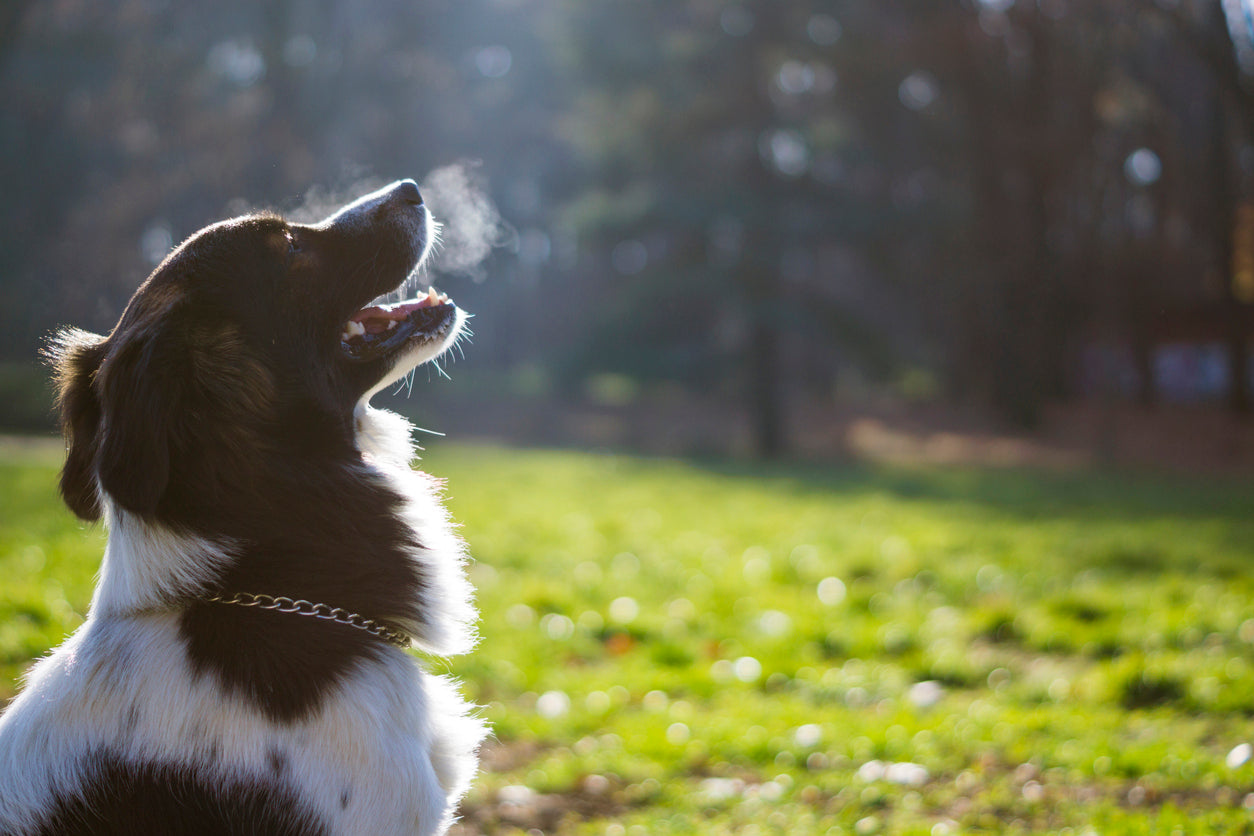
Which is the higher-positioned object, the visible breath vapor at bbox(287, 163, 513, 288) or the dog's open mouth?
the visible breath vapor at bbox(287, 163, 513, 288)

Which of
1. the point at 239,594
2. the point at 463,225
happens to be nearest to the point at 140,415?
the point at 239,594

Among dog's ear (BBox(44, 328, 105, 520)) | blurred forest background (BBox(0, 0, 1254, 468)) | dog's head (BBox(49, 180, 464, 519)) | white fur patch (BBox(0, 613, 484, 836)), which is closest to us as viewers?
white fur patch (BBox(0, 613, 484, 836))

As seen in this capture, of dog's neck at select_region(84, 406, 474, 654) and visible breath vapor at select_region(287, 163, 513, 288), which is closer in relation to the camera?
dog's neck at select_region(84, 406, 474, 654)

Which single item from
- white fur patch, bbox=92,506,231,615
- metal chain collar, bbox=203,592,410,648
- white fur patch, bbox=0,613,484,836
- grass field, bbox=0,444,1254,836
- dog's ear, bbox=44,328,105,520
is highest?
dog's ear, bbox=44,328,105,520

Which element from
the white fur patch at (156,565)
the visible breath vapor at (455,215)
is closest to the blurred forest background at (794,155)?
the visible breath vapor at (455,215)

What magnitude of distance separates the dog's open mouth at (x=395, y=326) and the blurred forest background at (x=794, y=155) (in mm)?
12919

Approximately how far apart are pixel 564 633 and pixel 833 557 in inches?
118

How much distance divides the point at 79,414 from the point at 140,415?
0.39 metres

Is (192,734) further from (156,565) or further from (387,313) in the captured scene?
(387,313)

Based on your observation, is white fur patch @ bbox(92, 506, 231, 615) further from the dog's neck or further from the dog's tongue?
the dog's tongue

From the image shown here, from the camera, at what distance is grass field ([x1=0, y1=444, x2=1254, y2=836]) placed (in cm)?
353

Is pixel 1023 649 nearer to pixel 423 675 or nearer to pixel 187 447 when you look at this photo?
pixel 423 675

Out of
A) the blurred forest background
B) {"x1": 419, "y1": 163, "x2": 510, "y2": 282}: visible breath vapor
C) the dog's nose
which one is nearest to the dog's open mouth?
the dog's nose

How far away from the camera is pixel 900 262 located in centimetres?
2020
